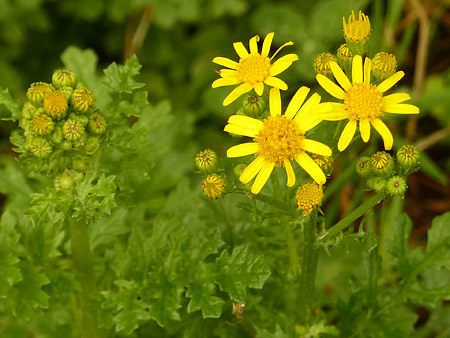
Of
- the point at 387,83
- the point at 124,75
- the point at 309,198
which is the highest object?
the point at 124,75

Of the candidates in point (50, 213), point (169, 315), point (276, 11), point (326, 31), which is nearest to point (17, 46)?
point (276, 11)

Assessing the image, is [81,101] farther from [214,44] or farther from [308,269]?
[214,44]

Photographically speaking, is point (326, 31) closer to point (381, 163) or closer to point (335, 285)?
point (335, 285)

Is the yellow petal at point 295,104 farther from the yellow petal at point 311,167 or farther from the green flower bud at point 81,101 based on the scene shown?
the green flower bud at point 81,101

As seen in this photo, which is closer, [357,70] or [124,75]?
[357,70]

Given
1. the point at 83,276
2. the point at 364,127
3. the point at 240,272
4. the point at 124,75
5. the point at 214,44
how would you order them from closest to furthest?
the point at 364,127 → the point at 240,272 → the point at 124,75 → the point at 83,276 → the point at 214,44

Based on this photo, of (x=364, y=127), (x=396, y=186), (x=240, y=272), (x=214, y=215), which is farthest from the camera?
(x=214, y=215)

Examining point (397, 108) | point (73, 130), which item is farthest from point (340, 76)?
point (73, 130)

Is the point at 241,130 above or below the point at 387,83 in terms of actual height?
below
